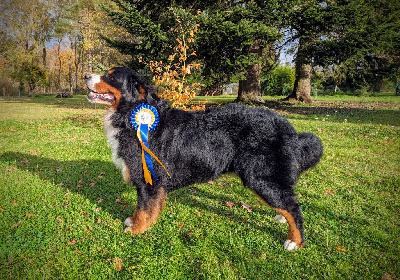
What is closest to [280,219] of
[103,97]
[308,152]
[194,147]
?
[308,152]

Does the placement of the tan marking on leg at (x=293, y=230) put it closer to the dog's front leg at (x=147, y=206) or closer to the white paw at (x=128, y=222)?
the dog's front leg at (x=147, y=206)

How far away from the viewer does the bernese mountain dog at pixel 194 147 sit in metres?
2.89

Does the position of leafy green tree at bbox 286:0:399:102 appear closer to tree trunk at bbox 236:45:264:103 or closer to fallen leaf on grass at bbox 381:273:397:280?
tree trunk at bbox 236:45:264:103

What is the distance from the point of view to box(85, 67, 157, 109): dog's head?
3.18m

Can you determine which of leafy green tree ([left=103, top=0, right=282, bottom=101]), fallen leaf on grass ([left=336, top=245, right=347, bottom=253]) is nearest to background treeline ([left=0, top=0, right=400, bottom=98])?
leafy green tree ([left=103, top=0, right=282, bottom=101])

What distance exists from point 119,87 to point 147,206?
1613 millimetres

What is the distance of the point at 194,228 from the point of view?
341 centimetres

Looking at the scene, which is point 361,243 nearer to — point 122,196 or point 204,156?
point 204,156

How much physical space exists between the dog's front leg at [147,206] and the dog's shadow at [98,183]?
486mm

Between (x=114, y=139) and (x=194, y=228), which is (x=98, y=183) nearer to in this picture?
(x=114, y=139)

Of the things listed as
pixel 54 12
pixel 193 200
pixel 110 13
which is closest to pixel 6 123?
pixel 110 13

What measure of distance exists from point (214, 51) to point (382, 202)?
34.0 ft

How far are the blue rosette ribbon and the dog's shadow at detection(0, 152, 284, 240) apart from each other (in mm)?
674

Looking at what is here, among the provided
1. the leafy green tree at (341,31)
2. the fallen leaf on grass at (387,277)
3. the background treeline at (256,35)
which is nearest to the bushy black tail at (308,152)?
the fallen leaf on grass at (387,277)
